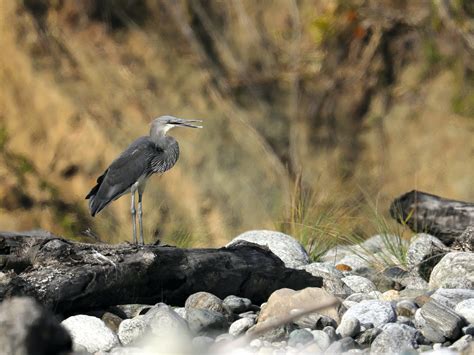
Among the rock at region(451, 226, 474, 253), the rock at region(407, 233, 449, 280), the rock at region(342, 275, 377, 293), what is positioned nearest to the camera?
the rock at region(342, 275, 377, 293)

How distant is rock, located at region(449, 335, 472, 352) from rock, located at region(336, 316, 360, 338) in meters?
0.47

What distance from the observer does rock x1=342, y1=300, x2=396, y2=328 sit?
5.03m

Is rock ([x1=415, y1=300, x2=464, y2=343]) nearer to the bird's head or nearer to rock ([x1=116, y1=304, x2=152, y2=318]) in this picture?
rock ([x1=116, y1=304, x2=152, y2=318])

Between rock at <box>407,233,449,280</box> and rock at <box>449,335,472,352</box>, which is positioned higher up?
rock at <box>449,335,472,352</box>

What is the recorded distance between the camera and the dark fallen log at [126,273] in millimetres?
5078

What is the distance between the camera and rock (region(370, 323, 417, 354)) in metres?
4.65

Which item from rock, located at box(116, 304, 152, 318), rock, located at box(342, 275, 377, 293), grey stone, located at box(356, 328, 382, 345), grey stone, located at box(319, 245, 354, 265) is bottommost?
grey stone, located at box(319, 245, 354, 265)

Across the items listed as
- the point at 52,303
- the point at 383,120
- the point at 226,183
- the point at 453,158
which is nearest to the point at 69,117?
the point at 226,183

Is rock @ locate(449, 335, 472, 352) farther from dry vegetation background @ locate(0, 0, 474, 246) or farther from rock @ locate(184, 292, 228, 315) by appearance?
dry vegetation background @ locate(0, 0, 474, 246)

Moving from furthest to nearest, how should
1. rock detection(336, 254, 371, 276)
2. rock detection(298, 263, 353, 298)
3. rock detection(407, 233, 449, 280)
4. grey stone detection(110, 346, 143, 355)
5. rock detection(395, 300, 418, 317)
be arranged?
rock detection(336, 254, 371, 276) < rock detection(407, 233, 449, 280) < rock detection(298, 263, 353, 298) < rock detection(395, 300, 418, 317) < grey stone detection(110, 346, 143, 355)

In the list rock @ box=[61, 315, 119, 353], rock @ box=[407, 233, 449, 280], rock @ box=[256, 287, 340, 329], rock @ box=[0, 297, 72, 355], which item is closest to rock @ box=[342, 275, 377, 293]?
rock @ box=[407, 233, 449, 280]

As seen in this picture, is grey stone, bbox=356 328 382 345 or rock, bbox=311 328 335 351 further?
grey stone, bbox=356 328 382 345

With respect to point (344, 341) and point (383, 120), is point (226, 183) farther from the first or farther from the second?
point (344, 341)

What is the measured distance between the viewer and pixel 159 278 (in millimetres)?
5375
